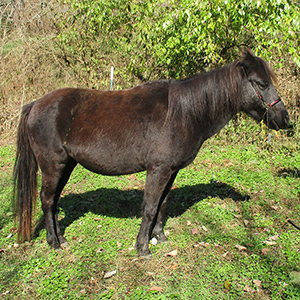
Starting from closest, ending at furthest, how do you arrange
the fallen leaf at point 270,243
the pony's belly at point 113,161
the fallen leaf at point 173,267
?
the fallen leaf at point 173,267, the pony's belly at point 113,161, the fallen leaf at point 270,243

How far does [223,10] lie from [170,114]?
3073 millimetres

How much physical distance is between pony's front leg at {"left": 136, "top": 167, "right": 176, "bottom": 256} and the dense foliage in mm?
2983

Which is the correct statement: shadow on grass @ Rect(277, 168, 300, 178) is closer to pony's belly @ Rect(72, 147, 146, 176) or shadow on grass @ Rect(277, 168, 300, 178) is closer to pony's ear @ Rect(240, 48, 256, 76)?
pony's ear @ Rect(240, 48, 256, 76)

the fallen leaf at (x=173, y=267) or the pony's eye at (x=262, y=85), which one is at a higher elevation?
the pony's eye at (x=262, y=85)

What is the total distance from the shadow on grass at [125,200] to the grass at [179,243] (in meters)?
0.02

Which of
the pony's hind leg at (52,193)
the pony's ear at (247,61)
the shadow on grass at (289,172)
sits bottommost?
the shadow on grass at (289,172)

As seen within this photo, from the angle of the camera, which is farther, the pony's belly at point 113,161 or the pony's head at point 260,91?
the pony's belly at point 113,161

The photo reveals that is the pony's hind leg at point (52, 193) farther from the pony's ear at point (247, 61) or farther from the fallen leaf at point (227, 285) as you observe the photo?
the pony's ear at point (247, 61)

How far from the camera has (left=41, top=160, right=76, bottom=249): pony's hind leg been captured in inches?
139

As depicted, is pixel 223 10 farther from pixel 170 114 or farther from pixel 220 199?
pixel 220 199

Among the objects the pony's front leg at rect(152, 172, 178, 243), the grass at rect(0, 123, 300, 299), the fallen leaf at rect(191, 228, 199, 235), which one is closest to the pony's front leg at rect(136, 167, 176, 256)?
the grass at rect(0, 123, 300, 299)

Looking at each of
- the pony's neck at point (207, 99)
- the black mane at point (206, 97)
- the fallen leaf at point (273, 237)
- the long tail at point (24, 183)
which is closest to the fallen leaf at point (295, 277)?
the fallen leaf at point (273, 237)

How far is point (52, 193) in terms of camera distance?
3.61 metres

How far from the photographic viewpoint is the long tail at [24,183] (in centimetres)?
364
